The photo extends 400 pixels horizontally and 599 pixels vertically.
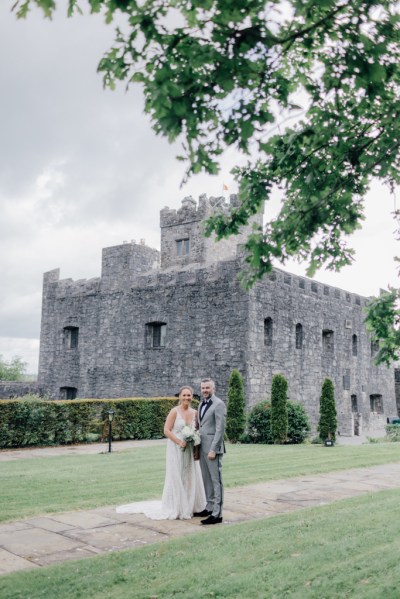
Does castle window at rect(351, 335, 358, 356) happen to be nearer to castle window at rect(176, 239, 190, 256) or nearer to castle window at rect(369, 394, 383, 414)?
castle window at rect(369, 394, 383, 414)

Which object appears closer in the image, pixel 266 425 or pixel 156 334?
pixel 266 425

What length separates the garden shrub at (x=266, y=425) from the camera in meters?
20.6

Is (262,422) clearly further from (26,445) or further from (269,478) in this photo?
A: (269,478)

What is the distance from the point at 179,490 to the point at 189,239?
21.4m

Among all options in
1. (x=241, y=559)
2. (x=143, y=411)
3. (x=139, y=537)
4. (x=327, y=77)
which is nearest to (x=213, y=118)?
(x=327, y=77)

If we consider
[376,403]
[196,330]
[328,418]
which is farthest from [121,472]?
[376,403]

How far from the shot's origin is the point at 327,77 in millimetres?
5008

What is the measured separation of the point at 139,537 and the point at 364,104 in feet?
16.9

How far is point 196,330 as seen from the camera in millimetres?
23578

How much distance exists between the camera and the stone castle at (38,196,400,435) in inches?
901

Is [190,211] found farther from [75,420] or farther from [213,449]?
[213,449]

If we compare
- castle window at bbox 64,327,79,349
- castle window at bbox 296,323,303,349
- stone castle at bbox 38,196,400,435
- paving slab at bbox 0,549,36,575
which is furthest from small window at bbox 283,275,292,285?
paving slab at bbox 0,549,36,575

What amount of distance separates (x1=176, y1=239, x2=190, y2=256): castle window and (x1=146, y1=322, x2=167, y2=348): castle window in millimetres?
4625

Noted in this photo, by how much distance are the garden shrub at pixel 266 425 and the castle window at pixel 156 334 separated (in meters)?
5.74
